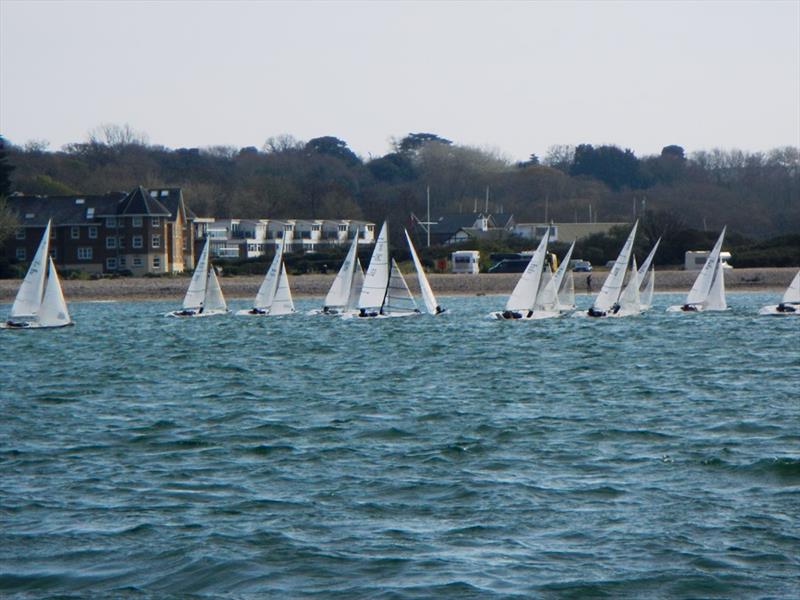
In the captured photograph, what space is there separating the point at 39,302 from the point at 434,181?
293 ft

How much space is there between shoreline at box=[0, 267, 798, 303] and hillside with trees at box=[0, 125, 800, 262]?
14.2 meters

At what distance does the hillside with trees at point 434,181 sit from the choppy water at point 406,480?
55676 millimetres

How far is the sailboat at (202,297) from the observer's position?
148 feet

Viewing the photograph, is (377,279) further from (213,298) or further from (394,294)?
(213,298)

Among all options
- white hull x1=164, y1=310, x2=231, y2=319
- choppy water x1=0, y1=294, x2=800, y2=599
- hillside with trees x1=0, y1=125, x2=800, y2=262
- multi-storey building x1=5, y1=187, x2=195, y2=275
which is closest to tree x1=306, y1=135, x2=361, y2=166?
hillside with trees x1=0, y1=125, x2=800, y2=262

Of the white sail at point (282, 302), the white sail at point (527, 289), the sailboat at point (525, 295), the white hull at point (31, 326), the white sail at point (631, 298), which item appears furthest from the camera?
the white sail at point (282, 302)

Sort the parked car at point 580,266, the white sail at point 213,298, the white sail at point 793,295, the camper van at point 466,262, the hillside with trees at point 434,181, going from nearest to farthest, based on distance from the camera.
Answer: the white sail at point 793,295 < the white sail at point 213,298 < the parked car at point 580,266 < the camper van at point 466,262 < the hillside with trees at point 434,181

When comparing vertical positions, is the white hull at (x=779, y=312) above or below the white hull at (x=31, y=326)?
above

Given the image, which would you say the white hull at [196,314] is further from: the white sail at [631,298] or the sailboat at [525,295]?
the white sail at [631,298]

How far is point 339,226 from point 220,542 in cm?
8677

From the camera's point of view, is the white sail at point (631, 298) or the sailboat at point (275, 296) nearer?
the white sail at point (631, 298)

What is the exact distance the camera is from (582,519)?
1063 cm

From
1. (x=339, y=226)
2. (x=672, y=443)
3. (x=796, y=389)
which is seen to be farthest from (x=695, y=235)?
(x=672, y=443)

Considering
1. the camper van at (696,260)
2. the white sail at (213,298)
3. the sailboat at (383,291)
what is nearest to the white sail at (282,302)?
the white sail at (213,298)
